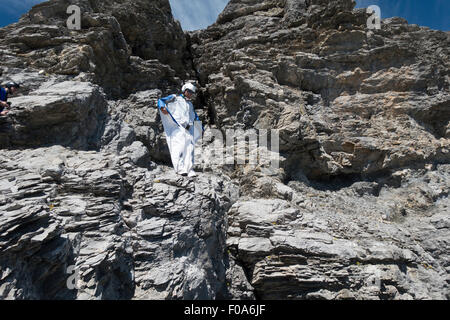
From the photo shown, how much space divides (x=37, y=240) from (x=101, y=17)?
→ 10.1 metres

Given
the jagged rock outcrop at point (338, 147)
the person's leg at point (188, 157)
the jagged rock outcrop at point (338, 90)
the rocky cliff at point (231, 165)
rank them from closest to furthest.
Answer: the rocky cliff at point (231, 165) → the jagged rock outcrop at point (338, 147) → the person's leg at point (188, 157) → the jagged rock outcrop at point (338, 90)

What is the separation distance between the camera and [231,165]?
36.4 ft

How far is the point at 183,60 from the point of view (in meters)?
15.5

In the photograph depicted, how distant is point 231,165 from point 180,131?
2840 millimetres

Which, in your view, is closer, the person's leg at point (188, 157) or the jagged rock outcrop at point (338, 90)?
the person's leg at point (188, 157)

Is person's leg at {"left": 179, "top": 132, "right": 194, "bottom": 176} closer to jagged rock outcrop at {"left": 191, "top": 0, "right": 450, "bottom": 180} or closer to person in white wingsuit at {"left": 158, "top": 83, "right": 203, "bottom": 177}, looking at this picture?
person in white wingsuit at {"left": 158, "top": 83, "right": 203, "bottom": 177}

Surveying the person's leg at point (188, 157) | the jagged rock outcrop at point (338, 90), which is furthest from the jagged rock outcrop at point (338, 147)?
the person's leg at point (188, 157)

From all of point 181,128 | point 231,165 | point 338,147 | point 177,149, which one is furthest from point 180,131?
point 338,147

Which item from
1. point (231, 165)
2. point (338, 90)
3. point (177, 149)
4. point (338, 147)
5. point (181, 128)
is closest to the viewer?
point (177, 149)

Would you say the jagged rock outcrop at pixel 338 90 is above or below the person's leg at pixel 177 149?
above

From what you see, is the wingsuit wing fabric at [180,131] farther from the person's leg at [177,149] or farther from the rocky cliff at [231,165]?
the rocky cliff at [231,165]

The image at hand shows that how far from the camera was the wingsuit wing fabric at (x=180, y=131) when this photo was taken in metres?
8.88

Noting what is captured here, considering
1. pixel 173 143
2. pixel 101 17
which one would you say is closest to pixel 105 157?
pixel 173 143

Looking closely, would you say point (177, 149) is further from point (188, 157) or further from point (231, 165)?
point (231, 165)
